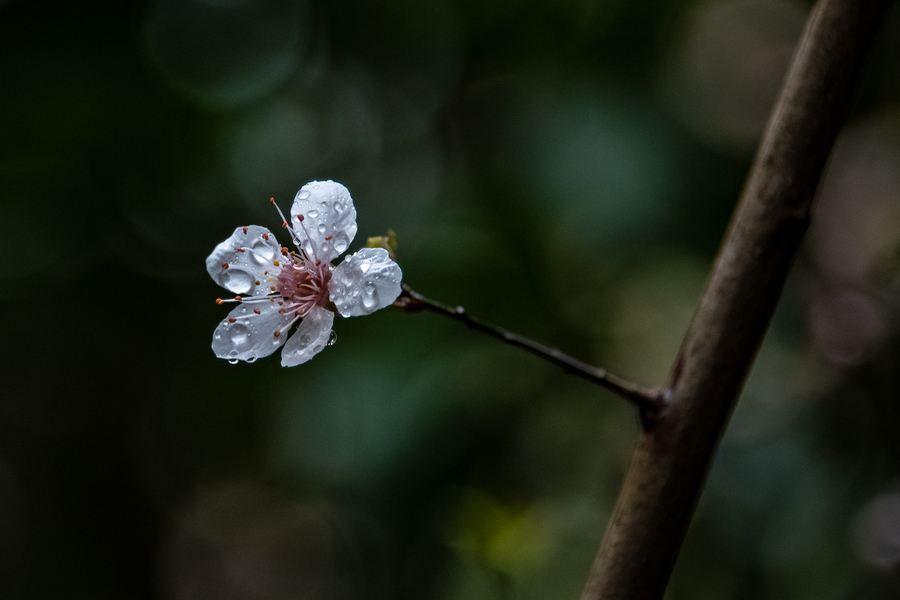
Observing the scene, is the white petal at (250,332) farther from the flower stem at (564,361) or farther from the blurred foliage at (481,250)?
the blurred foliage at (481,250)

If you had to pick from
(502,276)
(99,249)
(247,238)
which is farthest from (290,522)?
(247,238)

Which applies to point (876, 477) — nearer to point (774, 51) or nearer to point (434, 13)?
point (774, 51)

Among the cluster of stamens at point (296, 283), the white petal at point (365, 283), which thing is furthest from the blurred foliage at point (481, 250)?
the white petal at point (365, 283)

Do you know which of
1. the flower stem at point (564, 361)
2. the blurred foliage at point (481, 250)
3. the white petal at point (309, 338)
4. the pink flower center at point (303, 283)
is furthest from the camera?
the blurred foliage at point (481, 250)

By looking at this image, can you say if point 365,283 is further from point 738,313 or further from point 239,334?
point 738,313

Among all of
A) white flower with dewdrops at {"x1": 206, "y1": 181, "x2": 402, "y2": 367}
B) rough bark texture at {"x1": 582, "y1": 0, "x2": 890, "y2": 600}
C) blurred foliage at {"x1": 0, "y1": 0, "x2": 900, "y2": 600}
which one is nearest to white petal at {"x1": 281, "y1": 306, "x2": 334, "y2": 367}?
white flower with dewdrops at {"x1": 206, "y1": 181, "x2": 402, "y2": 367}

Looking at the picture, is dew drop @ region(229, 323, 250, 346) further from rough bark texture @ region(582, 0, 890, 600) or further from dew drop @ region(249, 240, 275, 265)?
rough bark texture @ region(582, 0, 890, 600)
